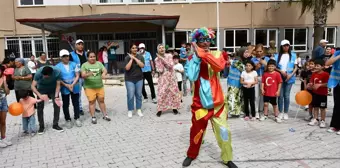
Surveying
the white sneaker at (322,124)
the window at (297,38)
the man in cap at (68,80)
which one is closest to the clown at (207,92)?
the white sneaker at (322,124)

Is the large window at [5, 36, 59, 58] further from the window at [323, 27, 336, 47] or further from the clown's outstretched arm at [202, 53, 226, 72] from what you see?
the window at [323, 27, 336, 47]

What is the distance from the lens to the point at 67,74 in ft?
20.0

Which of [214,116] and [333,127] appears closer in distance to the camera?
[214,116]

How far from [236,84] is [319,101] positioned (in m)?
1.67

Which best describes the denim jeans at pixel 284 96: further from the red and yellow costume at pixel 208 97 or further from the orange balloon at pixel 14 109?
the orange balloon at pixel 14 109

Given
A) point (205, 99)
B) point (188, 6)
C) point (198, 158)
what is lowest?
point (198, 158)

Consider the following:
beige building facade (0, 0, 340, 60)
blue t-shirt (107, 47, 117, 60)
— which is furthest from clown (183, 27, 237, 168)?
beige building facade (0, 0, 340, 60)

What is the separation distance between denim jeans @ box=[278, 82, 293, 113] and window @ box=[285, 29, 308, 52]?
1461cm

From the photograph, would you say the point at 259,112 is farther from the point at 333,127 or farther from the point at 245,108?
the point at 333,127

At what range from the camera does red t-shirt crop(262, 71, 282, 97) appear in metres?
6.12

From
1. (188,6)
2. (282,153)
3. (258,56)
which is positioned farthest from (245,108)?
(188,6)

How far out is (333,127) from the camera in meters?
5.45

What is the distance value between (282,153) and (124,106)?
5.04 metres

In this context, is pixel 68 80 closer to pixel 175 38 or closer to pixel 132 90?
pixel 132 90
